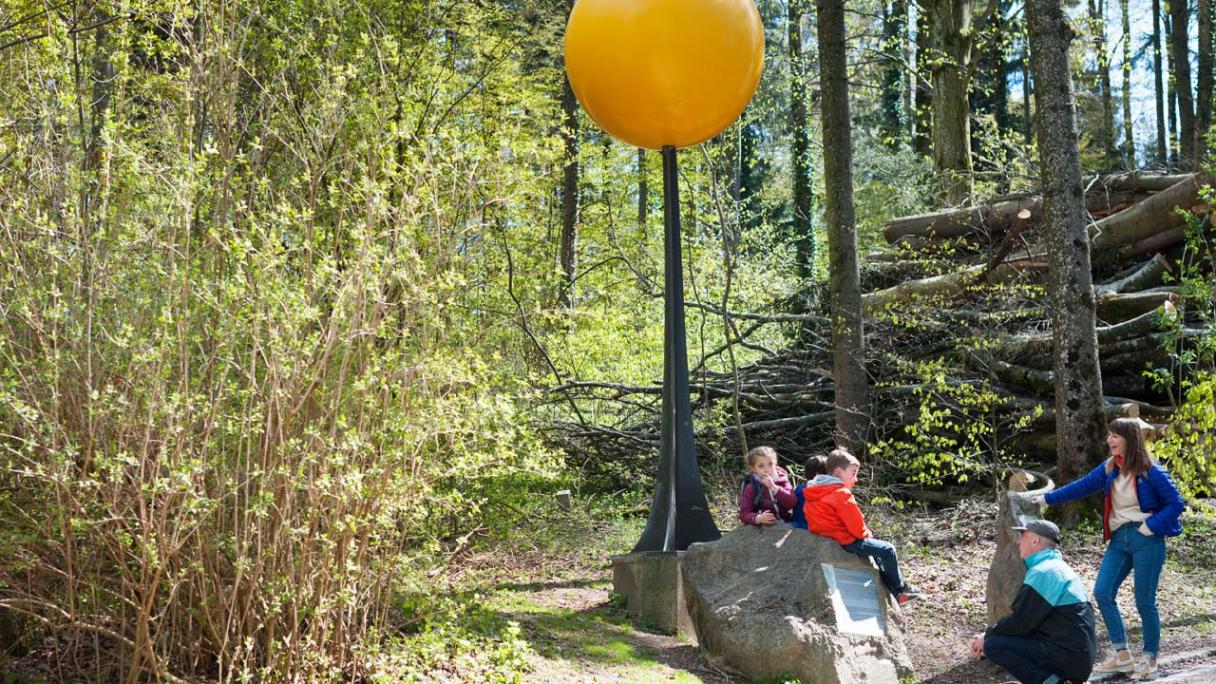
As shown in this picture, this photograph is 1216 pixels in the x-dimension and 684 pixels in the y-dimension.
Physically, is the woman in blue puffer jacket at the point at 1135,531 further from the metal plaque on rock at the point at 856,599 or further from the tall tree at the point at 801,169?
the tall tree at the point at 801,169

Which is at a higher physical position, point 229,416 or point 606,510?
point 229,416

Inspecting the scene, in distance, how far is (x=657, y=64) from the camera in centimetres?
598

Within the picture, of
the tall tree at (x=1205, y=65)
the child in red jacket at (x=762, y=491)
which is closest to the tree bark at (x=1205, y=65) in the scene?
the tall tree at (x=1205, y=65)

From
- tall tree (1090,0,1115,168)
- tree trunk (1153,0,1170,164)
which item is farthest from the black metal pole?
tree trunk (1153,0,1170,164)

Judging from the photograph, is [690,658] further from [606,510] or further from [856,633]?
[606,510]

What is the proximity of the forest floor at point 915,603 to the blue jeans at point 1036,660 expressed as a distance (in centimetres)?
57

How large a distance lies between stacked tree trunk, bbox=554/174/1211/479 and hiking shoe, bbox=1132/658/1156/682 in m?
3.65

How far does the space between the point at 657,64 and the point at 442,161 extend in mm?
1635

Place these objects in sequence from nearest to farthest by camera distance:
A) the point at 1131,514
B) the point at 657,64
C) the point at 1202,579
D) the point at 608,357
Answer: the point at 1131,514
the point at 657,64
the point at 1202,579
the point at 608,357

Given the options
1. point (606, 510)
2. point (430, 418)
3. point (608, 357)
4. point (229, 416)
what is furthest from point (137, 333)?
point (608, 357)

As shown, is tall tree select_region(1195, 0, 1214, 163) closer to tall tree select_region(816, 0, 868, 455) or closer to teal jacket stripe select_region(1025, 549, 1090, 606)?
tall tree select_region(816, 0, 868, 455)

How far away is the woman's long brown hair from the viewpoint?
529 cm

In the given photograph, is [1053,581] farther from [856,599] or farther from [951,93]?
[951,93]

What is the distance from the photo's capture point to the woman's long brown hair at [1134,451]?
529 cm
